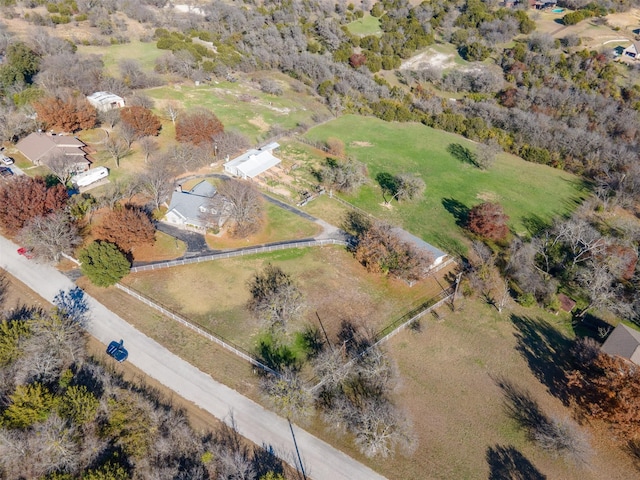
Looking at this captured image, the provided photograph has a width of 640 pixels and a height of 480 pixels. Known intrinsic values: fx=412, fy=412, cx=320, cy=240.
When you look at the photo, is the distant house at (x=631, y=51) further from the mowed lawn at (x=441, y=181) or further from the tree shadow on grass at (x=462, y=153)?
the tree shadow on grass at (x=462, y=153)

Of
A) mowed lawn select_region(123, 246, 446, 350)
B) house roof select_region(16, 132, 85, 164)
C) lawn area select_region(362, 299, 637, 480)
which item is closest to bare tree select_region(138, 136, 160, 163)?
house roof select_region(16, 132, 85, 164)

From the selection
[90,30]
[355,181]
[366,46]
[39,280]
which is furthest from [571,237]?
[90,30]

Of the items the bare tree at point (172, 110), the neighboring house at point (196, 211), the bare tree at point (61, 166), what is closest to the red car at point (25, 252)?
the bare tree at point (61, 166)

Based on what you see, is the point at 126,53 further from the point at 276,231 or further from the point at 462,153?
the point at 462,153

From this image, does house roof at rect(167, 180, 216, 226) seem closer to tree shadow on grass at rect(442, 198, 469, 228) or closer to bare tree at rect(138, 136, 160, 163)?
bare tree at rect(138, 136, 160, 163)

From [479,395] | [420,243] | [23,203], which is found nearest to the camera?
[479,395]

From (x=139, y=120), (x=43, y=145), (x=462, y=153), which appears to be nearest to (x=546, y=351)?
(x=462, y=153)

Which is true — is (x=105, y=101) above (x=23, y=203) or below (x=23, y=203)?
below

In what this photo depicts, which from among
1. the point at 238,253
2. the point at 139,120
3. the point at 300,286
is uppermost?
the point at 139,120
